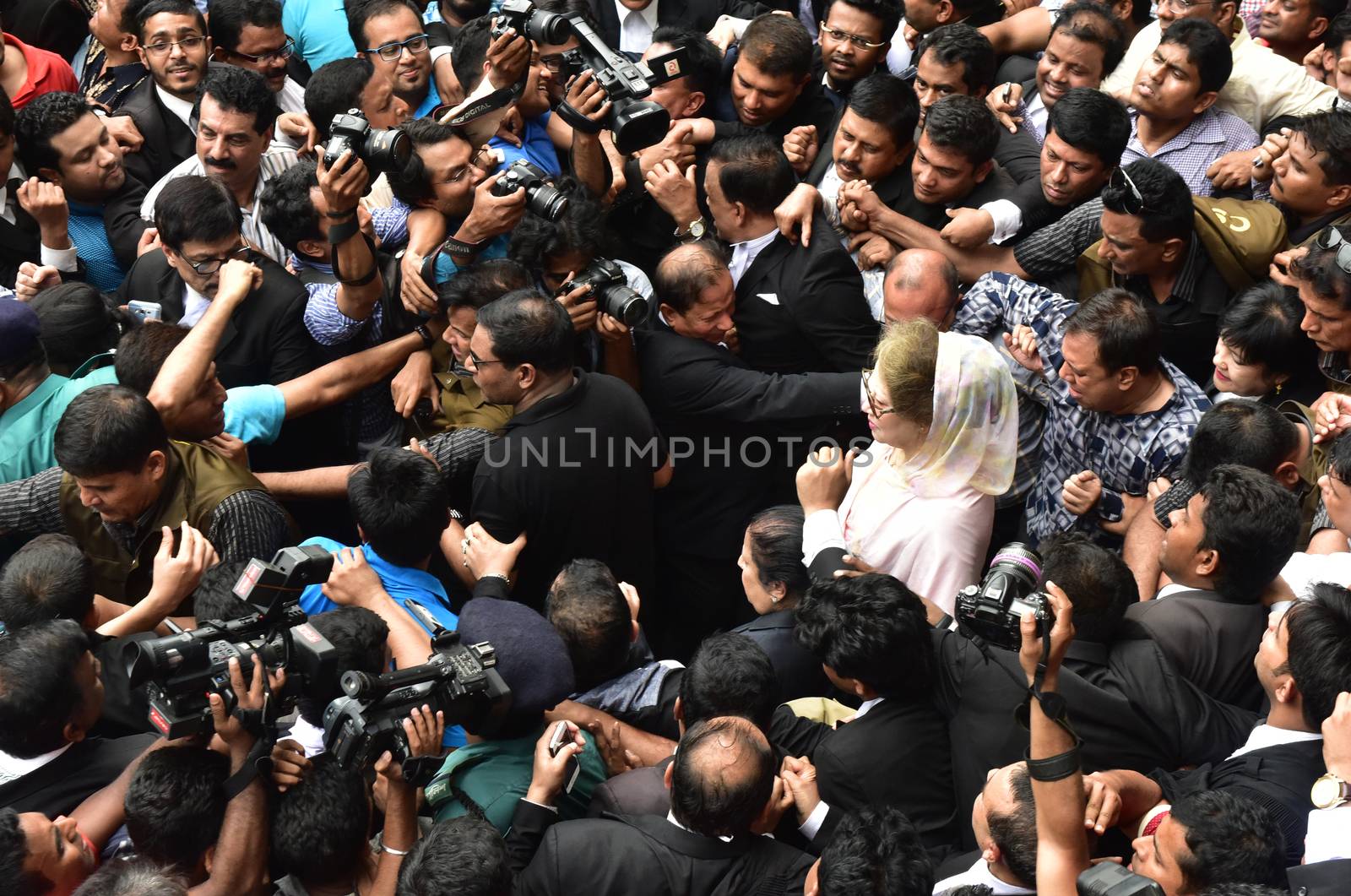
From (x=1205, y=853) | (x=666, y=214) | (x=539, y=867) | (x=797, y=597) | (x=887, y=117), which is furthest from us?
(x=666, y=214)

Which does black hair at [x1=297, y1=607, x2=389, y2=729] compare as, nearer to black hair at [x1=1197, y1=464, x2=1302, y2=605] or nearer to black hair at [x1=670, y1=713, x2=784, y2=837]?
black hair at [x1=670, y1=713, x2=784, y2=837]

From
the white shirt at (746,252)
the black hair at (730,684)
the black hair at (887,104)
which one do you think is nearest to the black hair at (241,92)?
the white shirt at (746,252)

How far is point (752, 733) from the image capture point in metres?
3.11

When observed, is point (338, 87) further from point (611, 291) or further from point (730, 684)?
point (730, 684)

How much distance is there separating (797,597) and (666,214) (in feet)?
6.72

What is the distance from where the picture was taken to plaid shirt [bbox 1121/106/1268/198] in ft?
16.8

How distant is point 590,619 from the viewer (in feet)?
11.9

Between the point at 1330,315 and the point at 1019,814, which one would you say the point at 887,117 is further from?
the point at 1019,814

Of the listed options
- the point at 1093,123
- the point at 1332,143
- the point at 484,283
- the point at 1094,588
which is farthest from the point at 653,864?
the point at 1332,143

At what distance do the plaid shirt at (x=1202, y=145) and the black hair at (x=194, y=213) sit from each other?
3.41 m

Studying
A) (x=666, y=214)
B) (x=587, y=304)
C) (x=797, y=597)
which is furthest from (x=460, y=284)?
(x=797, y=597)

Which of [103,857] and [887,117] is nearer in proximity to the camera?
[103,857]

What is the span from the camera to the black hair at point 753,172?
4.73 meters

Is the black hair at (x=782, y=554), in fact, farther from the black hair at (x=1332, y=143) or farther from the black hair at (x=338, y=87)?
the black hair at (x=338, y=87)
